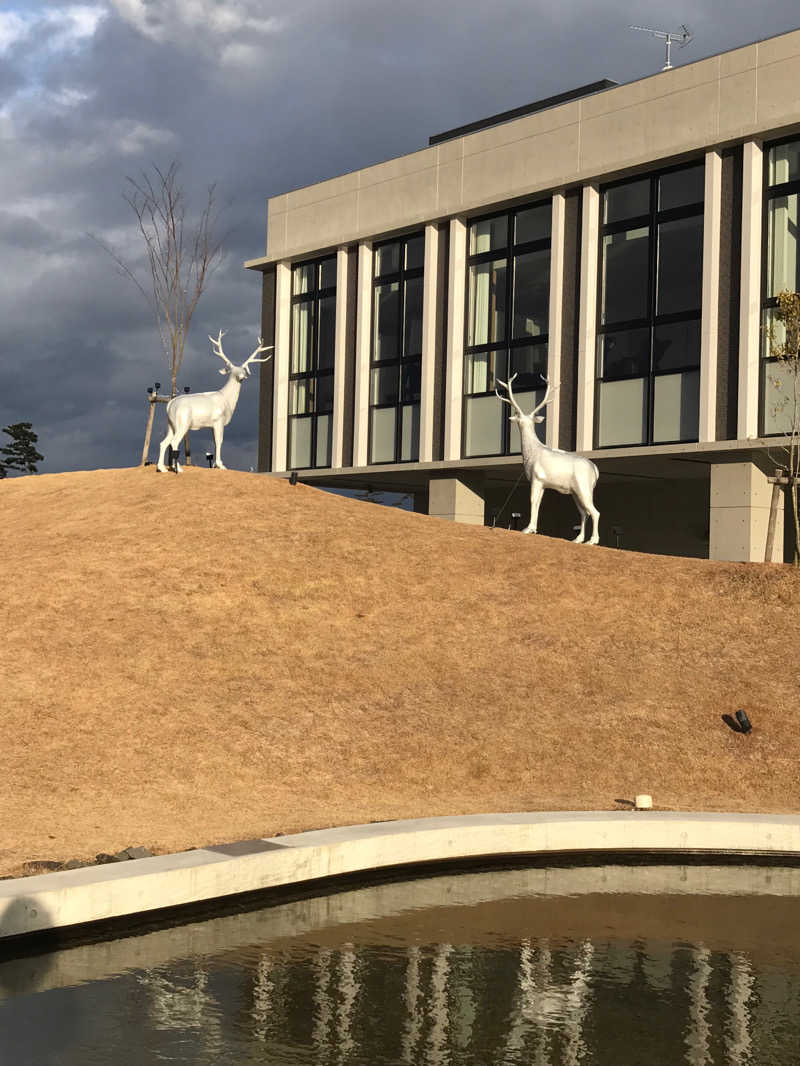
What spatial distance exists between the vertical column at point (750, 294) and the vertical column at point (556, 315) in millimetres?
6574

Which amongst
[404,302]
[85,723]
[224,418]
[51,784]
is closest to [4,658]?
[85,723]

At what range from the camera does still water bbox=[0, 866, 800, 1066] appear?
655 centimetres

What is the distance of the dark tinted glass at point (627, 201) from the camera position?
37625mm

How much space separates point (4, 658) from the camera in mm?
17703

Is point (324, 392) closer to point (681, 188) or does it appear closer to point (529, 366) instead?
point (529, 366)

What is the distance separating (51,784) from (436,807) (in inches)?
175

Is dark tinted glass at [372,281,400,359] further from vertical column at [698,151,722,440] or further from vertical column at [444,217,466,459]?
vertical column at [698,151,722,440]

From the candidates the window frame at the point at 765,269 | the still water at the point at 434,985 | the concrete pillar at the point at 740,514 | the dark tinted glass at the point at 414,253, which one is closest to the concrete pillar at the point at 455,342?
the dark tinted glass at the point at 414,253

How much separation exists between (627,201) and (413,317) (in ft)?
31.6

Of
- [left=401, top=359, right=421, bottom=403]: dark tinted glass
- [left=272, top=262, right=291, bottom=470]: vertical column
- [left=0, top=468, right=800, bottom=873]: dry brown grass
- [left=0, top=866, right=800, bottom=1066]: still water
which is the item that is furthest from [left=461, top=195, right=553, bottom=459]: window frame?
[left=0, top=866, right=800, bottom=1066]: still water

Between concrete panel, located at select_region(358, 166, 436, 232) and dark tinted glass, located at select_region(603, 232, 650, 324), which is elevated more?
concrete panel, located at select_region(358, 166, 436, 232)

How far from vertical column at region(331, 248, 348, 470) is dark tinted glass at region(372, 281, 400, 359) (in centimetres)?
132

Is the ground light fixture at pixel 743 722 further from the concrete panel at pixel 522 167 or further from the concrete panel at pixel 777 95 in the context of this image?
the concrete panel at pixel 522 167

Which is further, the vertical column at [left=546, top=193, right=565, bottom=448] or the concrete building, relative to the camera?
the vertical column at [left=546, top=193, right=565, bottom=448]
